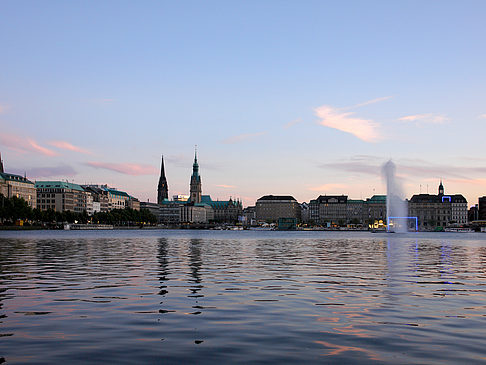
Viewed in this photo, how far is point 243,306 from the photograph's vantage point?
64.8ft

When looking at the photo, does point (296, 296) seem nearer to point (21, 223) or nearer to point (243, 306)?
point (243, 306)

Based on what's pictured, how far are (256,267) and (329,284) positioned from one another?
11.2 m

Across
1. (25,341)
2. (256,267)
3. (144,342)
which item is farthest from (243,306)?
(256,267)

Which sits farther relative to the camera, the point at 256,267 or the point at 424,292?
the point at 256,267

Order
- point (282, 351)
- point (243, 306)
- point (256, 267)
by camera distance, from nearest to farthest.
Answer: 1. point (282, 351)
2. point (243, 306)
3. point (256, 267)

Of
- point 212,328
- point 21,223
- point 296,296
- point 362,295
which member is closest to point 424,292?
point 362,295

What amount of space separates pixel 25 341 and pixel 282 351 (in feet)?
19.9

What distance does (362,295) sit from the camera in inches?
901

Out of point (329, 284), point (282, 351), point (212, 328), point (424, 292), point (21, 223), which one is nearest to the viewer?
point (282, 351)

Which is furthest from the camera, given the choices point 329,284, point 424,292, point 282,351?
point 329,284

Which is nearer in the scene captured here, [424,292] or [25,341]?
[25,341]

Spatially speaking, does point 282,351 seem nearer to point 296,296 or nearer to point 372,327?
point 372,327

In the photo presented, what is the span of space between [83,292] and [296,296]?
8552 millimetres

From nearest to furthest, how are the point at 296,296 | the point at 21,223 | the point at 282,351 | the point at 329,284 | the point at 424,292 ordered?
the point at 282,351, the point at 296,296, the point at 424,292, the point at 329,284, the point at 21,223
